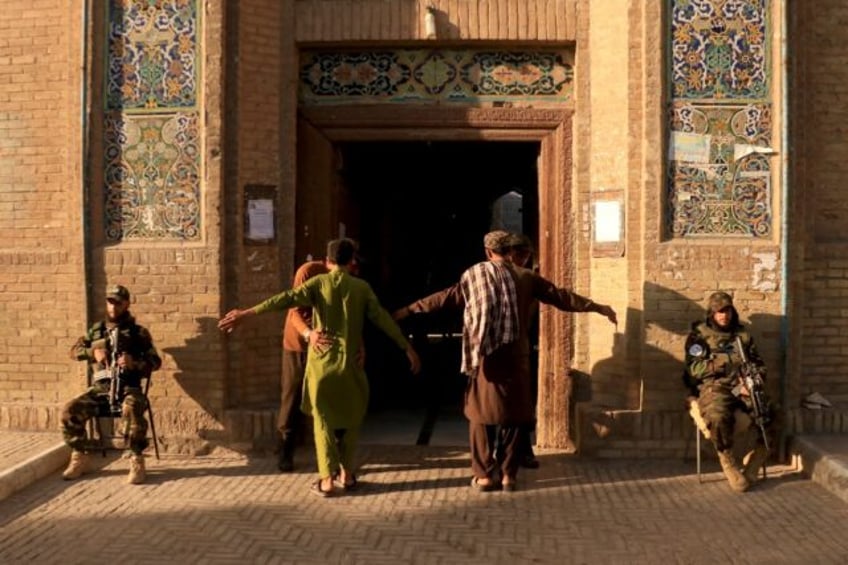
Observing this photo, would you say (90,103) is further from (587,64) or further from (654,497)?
(654,497)

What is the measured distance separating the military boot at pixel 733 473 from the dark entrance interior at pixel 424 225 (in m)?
2.60

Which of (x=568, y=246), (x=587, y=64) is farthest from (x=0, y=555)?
(x=587, y=64)

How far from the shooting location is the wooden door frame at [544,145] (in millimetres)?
6531

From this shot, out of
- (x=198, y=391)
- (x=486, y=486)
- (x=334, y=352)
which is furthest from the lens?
(x=198, y=391)

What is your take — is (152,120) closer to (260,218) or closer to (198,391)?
(260,218)

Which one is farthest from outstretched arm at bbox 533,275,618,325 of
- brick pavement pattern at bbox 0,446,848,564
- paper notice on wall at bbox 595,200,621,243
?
brick pavement pattern at bbox 0,446,848,564

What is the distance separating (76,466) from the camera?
18.7 feet

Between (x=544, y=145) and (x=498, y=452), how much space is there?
262 cm

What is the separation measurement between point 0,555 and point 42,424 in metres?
2.26

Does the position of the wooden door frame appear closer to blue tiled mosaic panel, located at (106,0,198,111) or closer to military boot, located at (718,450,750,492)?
blue tiled mosaic panel, located at (106,0,198,111)

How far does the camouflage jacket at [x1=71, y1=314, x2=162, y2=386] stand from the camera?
18.9ft

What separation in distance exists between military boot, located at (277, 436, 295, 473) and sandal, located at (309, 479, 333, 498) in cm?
46

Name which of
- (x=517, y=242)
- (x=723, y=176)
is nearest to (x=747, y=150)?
(x=723, y=176)

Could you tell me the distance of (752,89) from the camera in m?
6.05
